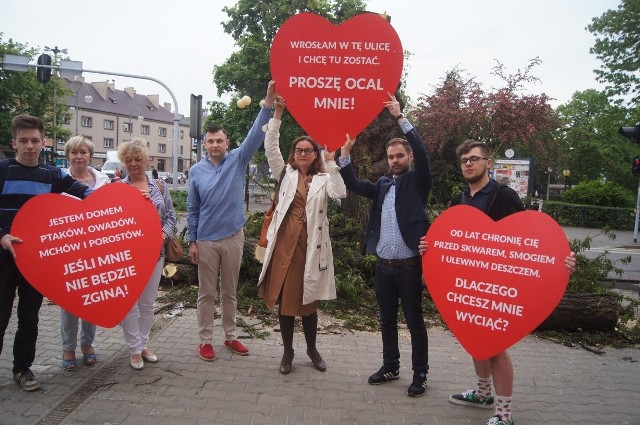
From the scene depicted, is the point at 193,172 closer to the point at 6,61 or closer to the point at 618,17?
the point at 6,61

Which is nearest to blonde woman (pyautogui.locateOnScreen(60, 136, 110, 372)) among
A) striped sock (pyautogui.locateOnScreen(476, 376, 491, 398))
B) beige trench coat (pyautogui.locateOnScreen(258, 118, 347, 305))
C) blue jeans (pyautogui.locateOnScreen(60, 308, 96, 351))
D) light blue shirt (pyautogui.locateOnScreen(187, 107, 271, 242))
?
blue jeans (pyautogui.locateOnScreen(60, 308, 96, 351))

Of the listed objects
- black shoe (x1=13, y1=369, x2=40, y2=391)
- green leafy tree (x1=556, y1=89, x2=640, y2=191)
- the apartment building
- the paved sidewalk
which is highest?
the apartment building

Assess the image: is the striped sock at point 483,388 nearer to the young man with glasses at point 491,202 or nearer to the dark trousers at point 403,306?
the young man with glasses at point 491,202

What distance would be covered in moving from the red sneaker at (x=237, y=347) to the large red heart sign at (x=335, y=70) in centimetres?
201

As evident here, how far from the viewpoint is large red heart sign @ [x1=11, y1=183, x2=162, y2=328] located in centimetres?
322

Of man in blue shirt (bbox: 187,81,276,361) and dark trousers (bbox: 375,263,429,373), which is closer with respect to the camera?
dark trousers (bbox: 375,263,429,373)

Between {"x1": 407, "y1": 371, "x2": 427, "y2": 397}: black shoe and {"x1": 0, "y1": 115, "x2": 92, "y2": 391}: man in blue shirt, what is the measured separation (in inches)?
108

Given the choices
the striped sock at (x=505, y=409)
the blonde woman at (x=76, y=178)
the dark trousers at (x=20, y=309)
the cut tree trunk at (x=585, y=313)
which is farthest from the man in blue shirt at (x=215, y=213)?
the cut tree trunk at (x=585, y=313)

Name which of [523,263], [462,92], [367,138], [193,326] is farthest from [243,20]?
[523,263]

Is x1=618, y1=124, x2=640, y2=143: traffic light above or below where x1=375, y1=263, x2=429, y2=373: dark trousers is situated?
above

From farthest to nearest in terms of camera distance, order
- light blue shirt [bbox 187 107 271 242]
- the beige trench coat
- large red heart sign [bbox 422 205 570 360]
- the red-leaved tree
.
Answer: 1. the red-leaved tree
2. light blue shirt [bbox 187 107 271 242]
3. the beige trench coat
4. large red heart sign [bbox 422 205 570 360]

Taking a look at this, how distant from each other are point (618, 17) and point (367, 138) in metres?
21.6

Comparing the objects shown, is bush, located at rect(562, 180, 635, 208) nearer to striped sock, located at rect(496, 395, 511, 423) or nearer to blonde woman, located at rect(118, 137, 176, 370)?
striped sock, located at rect(496, 395, 511, 423)

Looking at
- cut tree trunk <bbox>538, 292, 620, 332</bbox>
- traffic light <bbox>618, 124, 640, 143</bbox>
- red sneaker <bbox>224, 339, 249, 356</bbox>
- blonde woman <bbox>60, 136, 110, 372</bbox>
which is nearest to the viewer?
blonde woman <bbox>60, 136, 110, 372</bbox>
